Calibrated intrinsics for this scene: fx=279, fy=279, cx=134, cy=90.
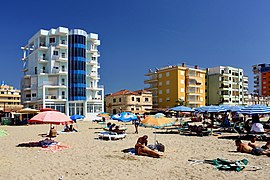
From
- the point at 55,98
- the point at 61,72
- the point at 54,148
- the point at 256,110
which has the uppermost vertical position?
the point at 61,72

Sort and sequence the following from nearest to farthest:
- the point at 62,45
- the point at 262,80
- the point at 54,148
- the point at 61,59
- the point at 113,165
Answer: the point at 113,165 → the point at 54,148 → the point at 62,45 → the point at 61,59 → the point at 262,80

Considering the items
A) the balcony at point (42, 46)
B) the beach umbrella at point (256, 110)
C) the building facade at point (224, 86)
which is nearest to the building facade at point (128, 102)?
the balcony at point (42, 46)

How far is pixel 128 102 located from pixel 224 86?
3340 centimetres

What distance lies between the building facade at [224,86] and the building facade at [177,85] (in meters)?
6.51

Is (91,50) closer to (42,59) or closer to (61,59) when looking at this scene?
(61,59)

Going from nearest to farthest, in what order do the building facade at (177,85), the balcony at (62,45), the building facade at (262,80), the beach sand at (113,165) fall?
the beach sand at (113,165) < the balcony at (62,45) < the building facade at (177,85) < the building facade at (262,80)

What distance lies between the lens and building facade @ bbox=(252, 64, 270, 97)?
108m

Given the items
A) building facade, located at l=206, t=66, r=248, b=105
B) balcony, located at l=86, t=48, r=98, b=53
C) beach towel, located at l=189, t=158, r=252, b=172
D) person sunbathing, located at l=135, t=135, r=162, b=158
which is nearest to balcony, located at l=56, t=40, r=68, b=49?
balcony, located at l=86, t=48, r=98, b=53

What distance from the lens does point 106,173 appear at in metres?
8.95

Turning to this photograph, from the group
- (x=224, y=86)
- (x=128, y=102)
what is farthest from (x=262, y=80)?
(x=128, y=102)

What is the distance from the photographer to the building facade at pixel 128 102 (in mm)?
61719

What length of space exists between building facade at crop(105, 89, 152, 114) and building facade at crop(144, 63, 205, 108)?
669cm

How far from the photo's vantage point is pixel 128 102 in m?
61.5

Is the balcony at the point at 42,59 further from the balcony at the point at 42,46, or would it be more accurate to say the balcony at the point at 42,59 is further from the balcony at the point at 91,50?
the balcony at the point at 91,50
